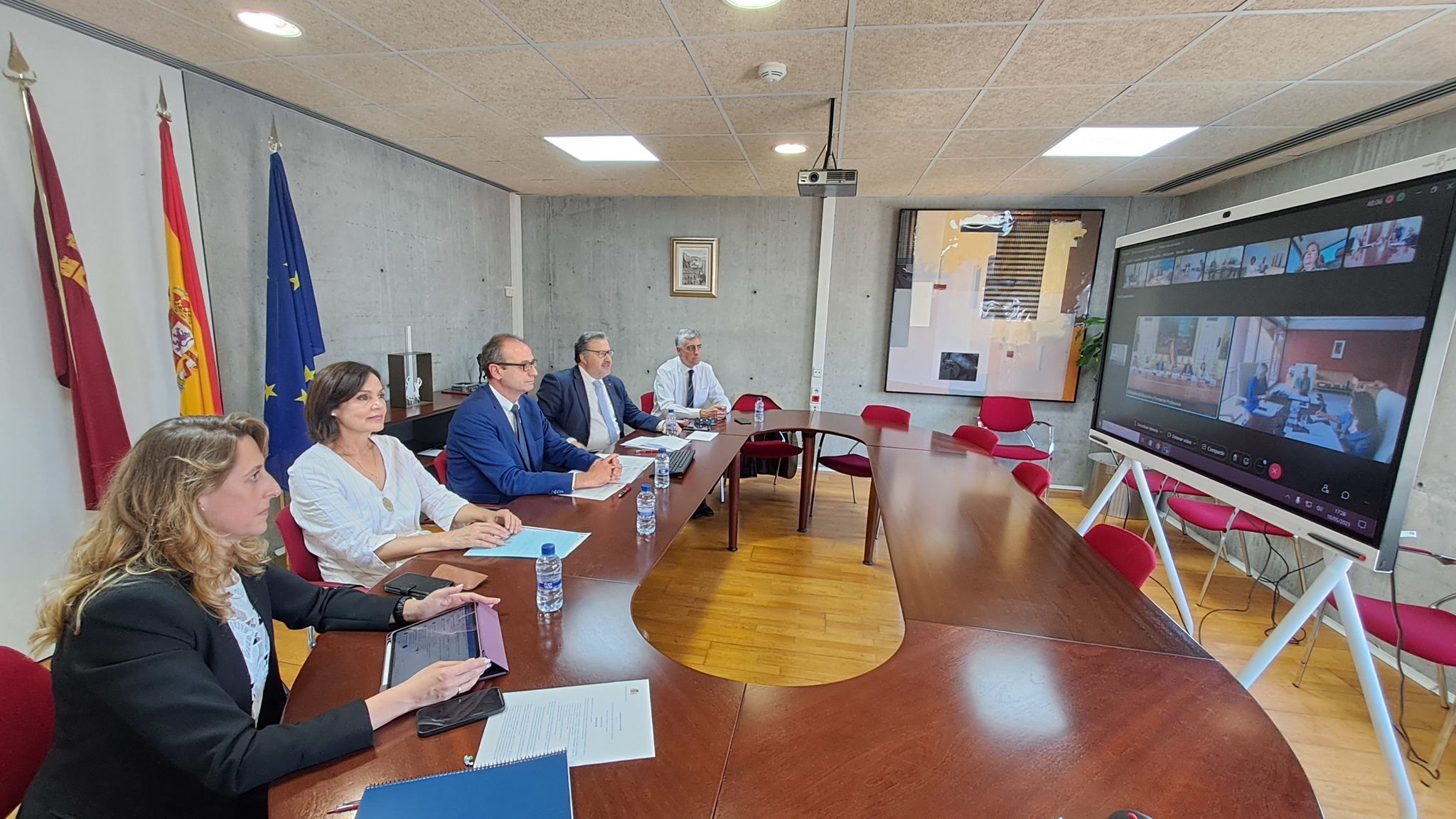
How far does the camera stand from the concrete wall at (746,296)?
208 inches

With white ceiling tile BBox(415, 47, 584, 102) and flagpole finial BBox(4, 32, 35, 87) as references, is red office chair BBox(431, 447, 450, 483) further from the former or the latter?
flagpole finial BBox(4, 32, 35, 87)

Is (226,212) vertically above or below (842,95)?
below

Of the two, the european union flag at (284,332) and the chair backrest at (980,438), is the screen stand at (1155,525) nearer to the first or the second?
the chair backrest at (980,438)

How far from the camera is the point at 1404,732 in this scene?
2244 millimetres

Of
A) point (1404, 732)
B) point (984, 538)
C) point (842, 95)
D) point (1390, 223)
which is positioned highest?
point (842, 95)

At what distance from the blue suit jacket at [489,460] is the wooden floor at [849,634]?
1005 mm

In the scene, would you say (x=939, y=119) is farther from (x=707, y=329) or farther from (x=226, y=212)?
(x=226, y=212)

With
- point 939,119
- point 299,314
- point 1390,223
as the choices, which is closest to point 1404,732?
point 1390,223

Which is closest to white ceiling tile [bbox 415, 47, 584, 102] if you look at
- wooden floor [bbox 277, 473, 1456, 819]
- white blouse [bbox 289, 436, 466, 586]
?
white blouse [bbox 289, 436, 466, 586]

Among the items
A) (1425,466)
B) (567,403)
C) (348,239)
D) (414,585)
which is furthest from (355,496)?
(1425,466)

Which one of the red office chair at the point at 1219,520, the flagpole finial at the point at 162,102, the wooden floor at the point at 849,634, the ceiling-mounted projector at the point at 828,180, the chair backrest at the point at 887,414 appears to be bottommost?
the wooden floor at the point at 849,634

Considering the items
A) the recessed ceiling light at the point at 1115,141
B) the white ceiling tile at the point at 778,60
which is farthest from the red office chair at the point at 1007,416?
the white ceiling tile at the point at 778,60

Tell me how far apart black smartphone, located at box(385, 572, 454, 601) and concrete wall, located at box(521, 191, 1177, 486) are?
435 centimetres

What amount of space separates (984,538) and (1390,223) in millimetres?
1413
